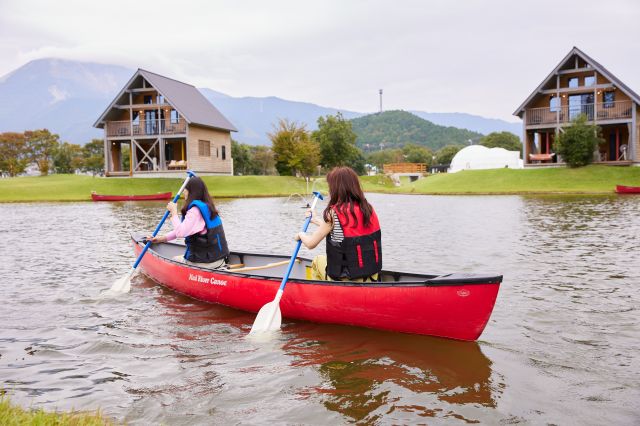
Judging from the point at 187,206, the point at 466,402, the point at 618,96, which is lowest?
the point at 466,402

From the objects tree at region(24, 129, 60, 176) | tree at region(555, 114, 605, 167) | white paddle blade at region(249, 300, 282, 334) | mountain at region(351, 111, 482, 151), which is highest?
mountain at region(351, 111, 482, 151)

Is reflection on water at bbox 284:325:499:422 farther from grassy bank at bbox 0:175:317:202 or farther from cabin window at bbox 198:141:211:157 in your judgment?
cabin window at bbox 198:141:211:157

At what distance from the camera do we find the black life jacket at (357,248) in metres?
6.94

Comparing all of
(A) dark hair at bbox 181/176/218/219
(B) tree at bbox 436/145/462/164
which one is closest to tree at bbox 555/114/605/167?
(A) dark hair at bbox 181/176/218/219

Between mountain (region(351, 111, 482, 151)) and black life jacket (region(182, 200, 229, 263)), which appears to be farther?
mountain (region(351, 111, 482, 151))

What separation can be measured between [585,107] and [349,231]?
148ft

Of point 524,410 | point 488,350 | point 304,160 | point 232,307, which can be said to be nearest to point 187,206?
point 232,307

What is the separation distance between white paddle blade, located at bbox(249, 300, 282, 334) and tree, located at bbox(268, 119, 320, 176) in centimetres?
4910

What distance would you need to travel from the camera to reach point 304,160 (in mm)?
57844

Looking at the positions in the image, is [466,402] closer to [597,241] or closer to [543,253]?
[543,253]

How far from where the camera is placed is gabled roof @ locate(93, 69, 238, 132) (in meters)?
45.5

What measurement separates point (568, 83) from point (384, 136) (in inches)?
5452

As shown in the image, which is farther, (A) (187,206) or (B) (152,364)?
(A) (187,206)

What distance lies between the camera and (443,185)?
158ft
